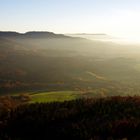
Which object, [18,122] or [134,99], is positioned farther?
[134,99]

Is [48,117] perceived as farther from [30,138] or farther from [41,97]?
[41,97]

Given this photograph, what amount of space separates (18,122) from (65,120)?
1725cm

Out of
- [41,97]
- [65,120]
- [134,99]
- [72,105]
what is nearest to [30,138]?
[65,120]

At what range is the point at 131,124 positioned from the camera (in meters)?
78.8

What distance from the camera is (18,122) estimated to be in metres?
118

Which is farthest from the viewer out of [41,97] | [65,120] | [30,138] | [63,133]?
[41,97]

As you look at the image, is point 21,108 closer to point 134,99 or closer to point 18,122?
point 18,122

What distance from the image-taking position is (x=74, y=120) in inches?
4257

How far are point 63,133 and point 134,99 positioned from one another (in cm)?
5780

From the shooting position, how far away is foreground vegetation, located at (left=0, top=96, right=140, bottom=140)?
79812mm

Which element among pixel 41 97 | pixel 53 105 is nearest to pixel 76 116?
pixel 53 105

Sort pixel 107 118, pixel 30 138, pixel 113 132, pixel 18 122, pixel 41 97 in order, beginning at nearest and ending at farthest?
1. pixel 113 132
2. pixel 30 138
3. pixel 107 118
4. pixel 18 122
5. pixel 41 97

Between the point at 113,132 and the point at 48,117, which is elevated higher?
the point at 113,132

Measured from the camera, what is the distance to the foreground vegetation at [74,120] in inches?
3142
